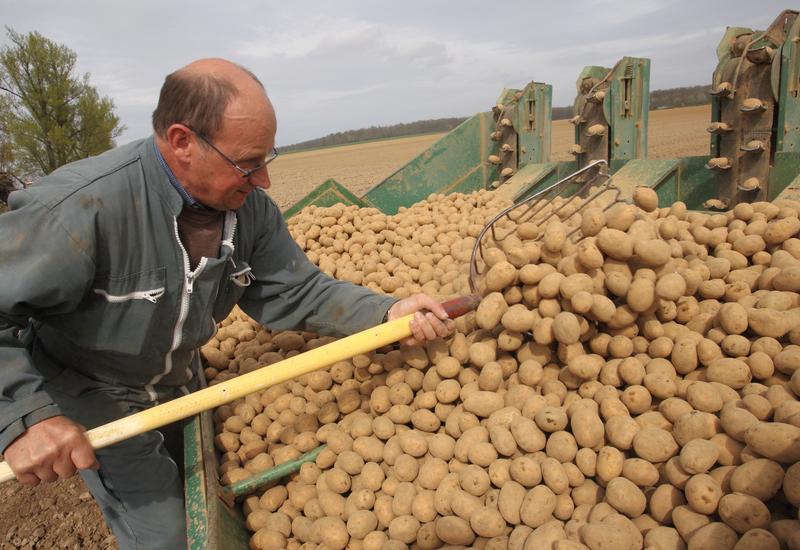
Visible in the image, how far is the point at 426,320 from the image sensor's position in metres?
2.08

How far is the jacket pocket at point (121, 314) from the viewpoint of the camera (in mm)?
1869

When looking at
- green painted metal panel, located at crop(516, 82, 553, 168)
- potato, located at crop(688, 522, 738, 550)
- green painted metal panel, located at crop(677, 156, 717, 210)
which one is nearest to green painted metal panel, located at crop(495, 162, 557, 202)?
green painted metal panel, located at crop(516, 82, 553, 168)

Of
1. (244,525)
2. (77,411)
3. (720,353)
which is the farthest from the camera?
(244,525)

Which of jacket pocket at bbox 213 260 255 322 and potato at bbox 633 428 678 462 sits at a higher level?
jacket pocket at bbox 213 260 255 322

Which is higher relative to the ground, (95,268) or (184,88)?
(184,88)

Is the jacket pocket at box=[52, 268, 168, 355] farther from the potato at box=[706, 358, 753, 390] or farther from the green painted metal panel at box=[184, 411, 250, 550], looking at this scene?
the potato at box=[706, 358, 753, 390]

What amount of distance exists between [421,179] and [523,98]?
142cm

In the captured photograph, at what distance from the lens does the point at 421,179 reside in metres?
5.97

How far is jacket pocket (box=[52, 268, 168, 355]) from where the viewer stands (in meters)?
1.87

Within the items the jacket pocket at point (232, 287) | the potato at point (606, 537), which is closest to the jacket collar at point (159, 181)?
the jacket pocket at point (232, 287)

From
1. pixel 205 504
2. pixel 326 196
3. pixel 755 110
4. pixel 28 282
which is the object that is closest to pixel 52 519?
pixel 205 504

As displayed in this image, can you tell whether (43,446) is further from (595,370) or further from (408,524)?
(595,370)

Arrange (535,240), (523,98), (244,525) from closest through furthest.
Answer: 1. (244,525)
2. (535,240)
3. (523,98)

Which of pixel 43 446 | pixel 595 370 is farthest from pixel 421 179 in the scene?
pixel 43 446
